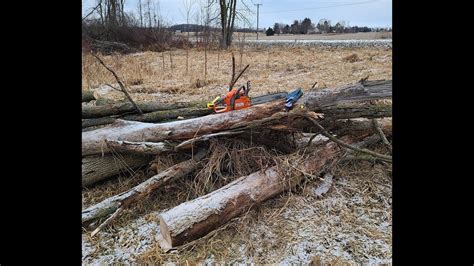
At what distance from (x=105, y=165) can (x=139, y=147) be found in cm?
44

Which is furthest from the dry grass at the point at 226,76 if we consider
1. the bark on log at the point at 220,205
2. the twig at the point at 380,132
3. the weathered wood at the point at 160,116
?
the bark on log at the point at 220,205

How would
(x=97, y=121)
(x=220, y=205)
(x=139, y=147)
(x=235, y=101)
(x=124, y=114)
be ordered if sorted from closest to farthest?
(x=220, y=205) → (x=139, y=147) → (x=235, y=101) → (x=97, y=121) → (x=124, y=114)

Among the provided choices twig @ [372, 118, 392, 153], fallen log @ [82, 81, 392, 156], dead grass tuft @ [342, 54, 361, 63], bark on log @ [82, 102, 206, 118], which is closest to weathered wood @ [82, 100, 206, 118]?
bark on log @ [82, 102, 206, 118]

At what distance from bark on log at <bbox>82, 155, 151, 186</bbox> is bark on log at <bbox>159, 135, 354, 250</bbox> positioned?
70cm

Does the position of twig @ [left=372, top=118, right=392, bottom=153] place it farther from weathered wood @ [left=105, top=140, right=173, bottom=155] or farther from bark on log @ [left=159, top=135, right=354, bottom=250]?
weathered wood @ [left=105, top=140, right=173, bottom=155]

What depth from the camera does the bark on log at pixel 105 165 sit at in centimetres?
288

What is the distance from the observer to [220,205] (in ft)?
7.80

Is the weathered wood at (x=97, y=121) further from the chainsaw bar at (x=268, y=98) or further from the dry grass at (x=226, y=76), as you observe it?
the dry grass at (x=226, y=76)

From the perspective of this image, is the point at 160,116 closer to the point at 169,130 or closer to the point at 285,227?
the point at 169,130

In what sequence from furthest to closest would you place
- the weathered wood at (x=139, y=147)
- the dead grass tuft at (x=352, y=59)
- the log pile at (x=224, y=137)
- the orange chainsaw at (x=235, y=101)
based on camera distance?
Answer: the dead grass tuft at (x=352, y=59) < the orange chainsaw at (x=235, y=101) < the weathered wood at (x=139, y=147) < the log pile at (x=224, y=137)

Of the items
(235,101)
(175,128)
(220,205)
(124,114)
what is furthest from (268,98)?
(124,114)

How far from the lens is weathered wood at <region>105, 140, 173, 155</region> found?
9.03ft
